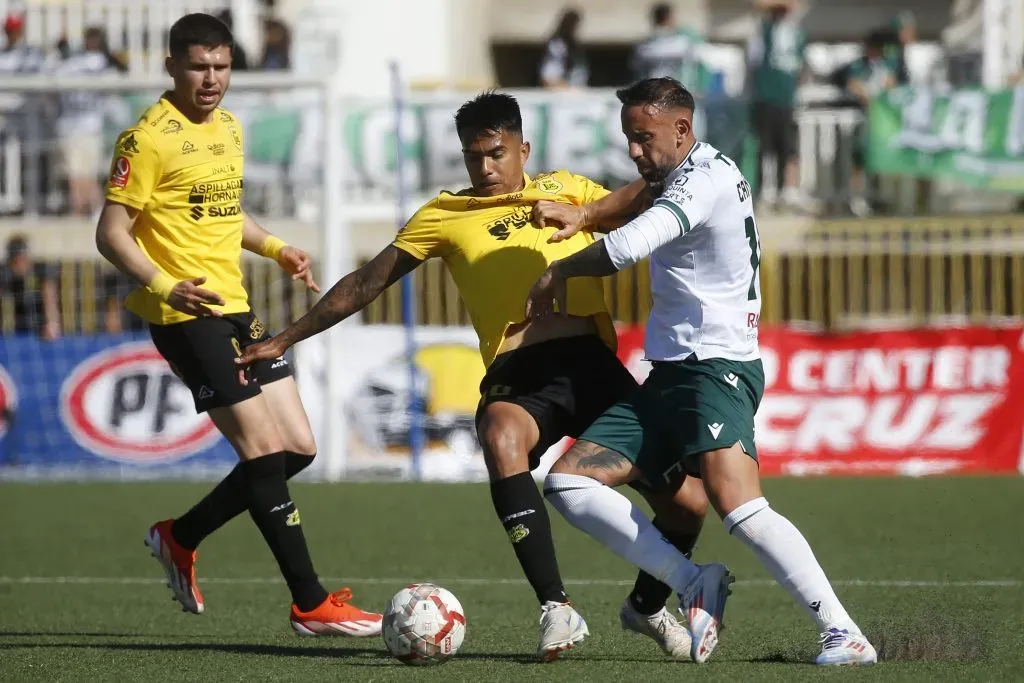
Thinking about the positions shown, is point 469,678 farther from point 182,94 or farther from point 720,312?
point 182,94

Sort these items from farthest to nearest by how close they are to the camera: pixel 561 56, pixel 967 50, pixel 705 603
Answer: pixel 967 50 < pixel 561 56 < pixel 705 603

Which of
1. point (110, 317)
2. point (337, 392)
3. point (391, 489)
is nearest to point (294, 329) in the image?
point (391, 489)

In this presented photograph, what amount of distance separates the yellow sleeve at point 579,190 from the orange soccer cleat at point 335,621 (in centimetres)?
188

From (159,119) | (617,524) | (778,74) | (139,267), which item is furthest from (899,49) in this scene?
(617,524)

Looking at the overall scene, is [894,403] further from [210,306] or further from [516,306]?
[210,306]

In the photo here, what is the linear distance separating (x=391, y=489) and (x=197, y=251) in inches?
243

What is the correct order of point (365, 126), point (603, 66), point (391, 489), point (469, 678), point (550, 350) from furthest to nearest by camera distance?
1. point (603, 66)
2. point (365, 126)
3. point (391, 489)
4. point (550, 350)
5. point (469, 678)

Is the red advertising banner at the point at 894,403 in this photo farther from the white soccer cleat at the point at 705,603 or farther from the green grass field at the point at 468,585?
the white soccer cleat at the point at 705,603

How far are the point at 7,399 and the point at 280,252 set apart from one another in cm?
773

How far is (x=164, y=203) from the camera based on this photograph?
22.8 ft

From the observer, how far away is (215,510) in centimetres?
713

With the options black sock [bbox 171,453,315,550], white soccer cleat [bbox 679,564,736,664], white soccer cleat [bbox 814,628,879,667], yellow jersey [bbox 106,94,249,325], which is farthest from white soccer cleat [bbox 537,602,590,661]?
yellow jersey [bbox 106,94,249,325]

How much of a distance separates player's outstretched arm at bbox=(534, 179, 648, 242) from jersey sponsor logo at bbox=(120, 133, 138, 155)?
181 cm

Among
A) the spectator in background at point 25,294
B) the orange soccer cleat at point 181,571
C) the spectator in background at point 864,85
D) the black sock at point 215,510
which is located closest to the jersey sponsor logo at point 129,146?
the black sock at point 215,510
